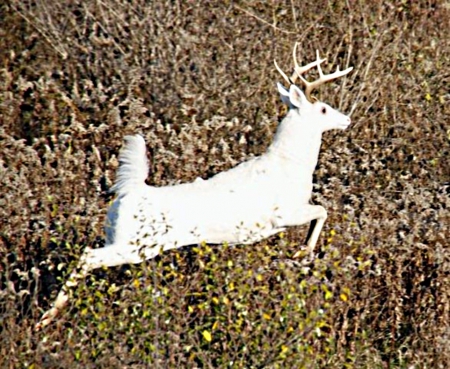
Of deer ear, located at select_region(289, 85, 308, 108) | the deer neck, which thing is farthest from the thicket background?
deer ear, located at select_region(289, 85, 308, 108)

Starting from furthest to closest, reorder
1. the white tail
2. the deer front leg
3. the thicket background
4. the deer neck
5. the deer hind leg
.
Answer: the deer neck < the deer front leg < the white tail < the deer hind leg < the thicket background

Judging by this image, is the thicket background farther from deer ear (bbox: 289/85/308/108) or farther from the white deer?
deer ear (bbox: 289/85/308/108)

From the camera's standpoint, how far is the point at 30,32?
11.7 m

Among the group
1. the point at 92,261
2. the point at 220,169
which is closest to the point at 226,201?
the point at 92,261

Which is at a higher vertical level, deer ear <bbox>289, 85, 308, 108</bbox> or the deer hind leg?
deer ear <bbox>289, 85, 308, 108</bbox>

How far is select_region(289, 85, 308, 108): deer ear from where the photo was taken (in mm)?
7668

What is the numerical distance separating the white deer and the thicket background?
142 mm

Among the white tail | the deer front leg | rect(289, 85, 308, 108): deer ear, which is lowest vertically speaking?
the deer front leg

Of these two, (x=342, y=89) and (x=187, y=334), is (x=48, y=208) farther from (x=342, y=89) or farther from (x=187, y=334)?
(x=342, y=89)

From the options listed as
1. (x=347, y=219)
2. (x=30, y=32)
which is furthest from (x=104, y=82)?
(x=347, y=219)

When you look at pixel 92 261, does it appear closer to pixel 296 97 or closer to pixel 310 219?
pixel 310 219

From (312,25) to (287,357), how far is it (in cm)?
469

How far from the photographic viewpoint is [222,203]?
287 inches

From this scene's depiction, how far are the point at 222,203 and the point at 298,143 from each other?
0.66 m
